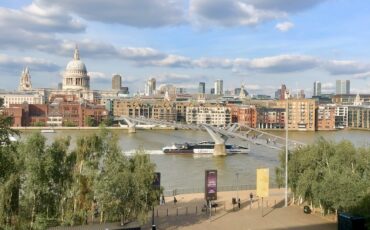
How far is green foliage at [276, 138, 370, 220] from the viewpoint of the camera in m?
15.1

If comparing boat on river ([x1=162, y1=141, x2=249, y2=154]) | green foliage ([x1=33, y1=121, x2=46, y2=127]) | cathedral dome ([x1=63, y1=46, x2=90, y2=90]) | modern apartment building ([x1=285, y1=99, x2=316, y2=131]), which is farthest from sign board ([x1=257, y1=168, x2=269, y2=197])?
cathedral dome ([x1=63, y1=46, x2=90, y2=90])

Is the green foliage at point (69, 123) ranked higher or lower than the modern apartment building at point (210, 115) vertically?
lower

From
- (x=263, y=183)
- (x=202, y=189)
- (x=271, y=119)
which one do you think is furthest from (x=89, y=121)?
(x=263, y=183)

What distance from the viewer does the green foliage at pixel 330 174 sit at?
15.1 metres


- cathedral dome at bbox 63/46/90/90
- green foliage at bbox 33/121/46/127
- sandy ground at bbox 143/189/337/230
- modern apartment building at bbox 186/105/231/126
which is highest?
cathedral dome at bbox 63/46/90/90

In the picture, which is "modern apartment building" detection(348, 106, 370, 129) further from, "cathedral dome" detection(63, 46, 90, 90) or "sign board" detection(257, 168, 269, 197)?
"sign board" detection(257, 168, 269, 197)

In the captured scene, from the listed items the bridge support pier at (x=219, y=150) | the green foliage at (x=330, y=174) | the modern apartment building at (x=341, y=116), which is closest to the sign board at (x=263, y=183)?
the green foliage at (x=330, y=174)

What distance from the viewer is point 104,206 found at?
546 inches

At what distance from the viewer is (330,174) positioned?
16094 mm

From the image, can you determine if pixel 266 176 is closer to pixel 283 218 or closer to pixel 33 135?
pixel 283 218

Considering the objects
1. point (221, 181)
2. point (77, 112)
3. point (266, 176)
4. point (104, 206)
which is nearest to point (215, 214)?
point (266, 176)

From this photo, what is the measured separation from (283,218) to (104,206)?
6247mm

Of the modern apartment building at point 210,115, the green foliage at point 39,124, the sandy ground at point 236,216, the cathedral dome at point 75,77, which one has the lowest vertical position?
the green foliage at point 39,124

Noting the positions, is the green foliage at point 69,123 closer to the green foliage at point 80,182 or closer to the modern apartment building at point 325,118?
the modern apartment building at point 325,118
